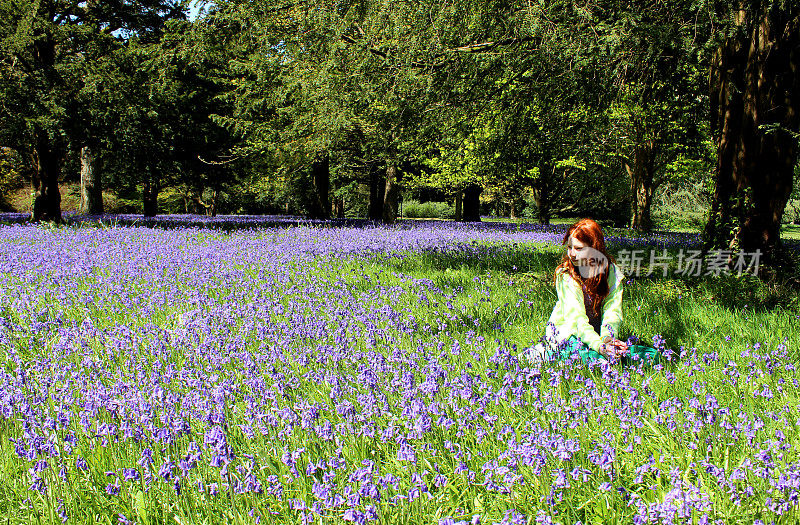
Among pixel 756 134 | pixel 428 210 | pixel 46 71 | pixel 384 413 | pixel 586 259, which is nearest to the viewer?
pixel 384 413

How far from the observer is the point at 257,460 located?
7.59ft

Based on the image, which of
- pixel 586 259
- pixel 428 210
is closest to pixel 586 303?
pixel 586 259

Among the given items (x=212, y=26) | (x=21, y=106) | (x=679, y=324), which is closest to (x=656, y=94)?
(x=679, y=324)

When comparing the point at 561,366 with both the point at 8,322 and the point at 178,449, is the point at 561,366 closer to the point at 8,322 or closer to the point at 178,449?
the point at 178,449

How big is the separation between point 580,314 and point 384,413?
1.72 meters

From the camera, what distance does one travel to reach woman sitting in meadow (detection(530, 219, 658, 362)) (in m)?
3.39

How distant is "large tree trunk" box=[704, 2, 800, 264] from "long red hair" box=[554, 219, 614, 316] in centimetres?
392

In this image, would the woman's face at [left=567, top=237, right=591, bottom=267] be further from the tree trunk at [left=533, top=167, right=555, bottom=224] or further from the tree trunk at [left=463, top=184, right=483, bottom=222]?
the tree trunk at [left=463, top=184, right=483, bottom=222]

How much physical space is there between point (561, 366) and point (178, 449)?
7.05 feet

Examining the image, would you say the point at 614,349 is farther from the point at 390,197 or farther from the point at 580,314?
the point at 390,197

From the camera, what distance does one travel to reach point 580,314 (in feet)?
11.6

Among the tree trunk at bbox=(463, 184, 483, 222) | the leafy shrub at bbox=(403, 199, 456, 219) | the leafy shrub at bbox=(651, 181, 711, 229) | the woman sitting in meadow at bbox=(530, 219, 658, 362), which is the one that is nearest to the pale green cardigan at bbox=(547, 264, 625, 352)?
the woman sitting in meadow at bbox=(530, 219, 658, 362)

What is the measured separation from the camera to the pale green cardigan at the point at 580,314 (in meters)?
3.44

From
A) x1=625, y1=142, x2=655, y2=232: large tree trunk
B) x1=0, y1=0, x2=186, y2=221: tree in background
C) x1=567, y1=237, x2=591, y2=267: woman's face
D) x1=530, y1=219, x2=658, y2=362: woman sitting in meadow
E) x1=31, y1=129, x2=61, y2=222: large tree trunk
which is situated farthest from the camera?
x1=625, y1=142, x2=655, y2=232: large tree trunk
